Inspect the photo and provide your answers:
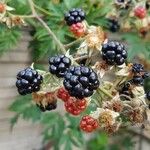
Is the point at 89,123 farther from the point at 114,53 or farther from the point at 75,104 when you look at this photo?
the point at 114,53

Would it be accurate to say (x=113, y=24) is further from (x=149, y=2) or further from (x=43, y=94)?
(x=43, y=94)

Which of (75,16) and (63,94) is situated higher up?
(75,16)

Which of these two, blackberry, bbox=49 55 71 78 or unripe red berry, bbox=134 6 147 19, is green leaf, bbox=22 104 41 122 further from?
blackberry, bbox=49 55 71 78

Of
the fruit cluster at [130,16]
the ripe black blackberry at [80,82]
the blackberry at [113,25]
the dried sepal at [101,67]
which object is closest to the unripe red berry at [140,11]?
the fruit cluster at [130,16]

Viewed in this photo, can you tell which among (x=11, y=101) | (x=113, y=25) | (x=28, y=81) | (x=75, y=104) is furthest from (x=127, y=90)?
(x=11, y=101)

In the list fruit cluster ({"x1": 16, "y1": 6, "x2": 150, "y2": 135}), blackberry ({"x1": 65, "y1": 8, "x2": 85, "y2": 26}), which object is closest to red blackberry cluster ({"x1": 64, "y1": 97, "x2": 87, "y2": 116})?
fruit cluster ({"x1": 16, "y1": 6, "x2": 150, "y2": 135})

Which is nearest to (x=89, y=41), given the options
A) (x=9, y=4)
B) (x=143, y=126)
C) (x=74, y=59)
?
(x=74, y=59)

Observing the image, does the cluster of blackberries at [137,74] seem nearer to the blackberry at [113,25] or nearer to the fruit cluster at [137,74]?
the fruit cluster at [137,74]

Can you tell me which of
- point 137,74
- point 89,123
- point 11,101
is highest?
point 137,74
